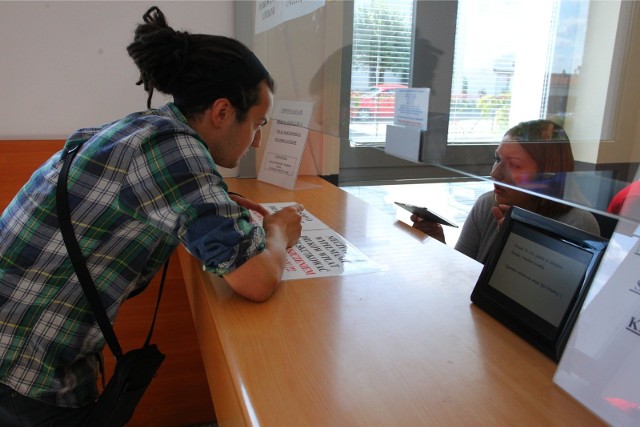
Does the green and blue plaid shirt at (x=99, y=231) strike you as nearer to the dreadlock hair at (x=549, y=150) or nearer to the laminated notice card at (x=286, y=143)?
the dreadlock hair at (x=549, y=150)

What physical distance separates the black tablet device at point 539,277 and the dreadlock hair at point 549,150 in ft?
0.55

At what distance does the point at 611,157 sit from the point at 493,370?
347 mm

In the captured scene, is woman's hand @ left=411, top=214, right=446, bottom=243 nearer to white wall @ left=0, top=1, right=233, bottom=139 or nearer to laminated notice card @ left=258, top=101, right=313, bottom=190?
laminated notice card @ left=258, top=101, right=313, bottom=190

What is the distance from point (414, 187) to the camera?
6.63 ft

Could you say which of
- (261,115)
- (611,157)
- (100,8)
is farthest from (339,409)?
(100,8)

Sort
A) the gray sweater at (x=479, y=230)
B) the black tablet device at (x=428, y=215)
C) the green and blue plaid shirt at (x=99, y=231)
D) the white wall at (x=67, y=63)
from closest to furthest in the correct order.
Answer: the green and blue plaid shirt at (x=99, y=231), the black tablet device at (x=428, y=215), the gray sweater at (x=479, y=230), the white wall at (x=67, y=63)

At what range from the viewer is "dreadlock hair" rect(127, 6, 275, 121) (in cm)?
104

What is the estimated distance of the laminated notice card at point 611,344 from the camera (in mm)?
590

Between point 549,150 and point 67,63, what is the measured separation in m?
1.74

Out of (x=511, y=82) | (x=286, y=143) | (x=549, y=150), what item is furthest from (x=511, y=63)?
(x=286, y=143)

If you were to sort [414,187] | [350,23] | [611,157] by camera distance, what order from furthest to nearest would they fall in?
1. [414,187]
2. [350,23]
3. [611,157]

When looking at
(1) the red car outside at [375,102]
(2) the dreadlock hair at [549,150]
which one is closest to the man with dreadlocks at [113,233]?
(1) the red car outside at [375,102]

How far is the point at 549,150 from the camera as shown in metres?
0.62

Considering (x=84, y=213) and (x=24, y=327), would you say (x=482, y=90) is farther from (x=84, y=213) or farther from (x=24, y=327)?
(x=24, y=327)
